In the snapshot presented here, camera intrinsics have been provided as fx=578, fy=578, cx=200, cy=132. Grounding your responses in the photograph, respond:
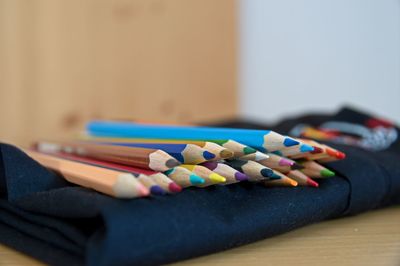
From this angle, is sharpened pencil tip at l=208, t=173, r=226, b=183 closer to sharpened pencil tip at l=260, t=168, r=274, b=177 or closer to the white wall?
sharpened pencil tip at l=260, t=168, r=274, b=177

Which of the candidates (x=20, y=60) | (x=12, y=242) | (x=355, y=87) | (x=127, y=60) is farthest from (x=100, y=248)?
(x=355, y=87)

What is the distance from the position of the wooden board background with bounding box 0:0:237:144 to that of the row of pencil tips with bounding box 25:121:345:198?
494 mm

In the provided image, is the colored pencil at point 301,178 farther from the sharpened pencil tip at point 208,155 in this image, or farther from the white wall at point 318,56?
the white wall at point 318,56

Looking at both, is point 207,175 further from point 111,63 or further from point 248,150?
point 111,63

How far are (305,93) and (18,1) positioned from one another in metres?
0.59

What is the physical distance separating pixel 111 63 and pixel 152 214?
29.4 inches

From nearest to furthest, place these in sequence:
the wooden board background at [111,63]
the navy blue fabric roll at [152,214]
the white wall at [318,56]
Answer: the navy blue fabric roll at [152,214] → the wooden board background at [111,63] → the white wall at [318,56]

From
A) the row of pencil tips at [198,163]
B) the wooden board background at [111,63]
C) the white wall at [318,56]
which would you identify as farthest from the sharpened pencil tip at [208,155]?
the white wall at [318,56]

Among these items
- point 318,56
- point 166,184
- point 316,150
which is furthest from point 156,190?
point 318,56

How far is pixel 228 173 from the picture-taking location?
354mm

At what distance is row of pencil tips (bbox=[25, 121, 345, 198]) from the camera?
34 cm

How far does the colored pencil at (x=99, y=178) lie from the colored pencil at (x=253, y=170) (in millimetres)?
73

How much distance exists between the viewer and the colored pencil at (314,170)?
0.40 meters

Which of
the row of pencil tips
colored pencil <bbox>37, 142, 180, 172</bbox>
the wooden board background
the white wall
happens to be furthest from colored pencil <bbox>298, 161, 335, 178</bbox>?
the white wall
